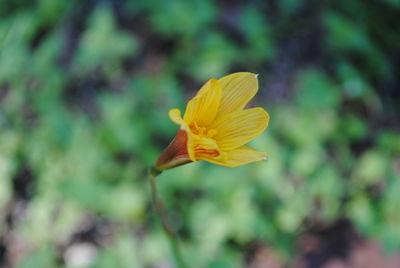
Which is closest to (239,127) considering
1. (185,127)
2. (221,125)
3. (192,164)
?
(221,125)

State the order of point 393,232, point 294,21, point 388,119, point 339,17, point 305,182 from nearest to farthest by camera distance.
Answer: point 393,232
point 305,182
point 339,17
point 388,119
point 294,21

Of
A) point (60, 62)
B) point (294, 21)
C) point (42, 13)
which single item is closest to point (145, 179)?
point (60, 62)

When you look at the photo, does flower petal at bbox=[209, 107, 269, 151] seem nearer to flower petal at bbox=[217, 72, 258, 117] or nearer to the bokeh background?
flower petal at bbox=[217, 72, 258, 117]

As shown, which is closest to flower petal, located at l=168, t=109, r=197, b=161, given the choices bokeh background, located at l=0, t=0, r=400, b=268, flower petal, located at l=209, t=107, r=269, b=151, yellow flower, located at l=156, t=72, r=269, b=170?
yellow flower, located at l=156, t=72, r=269, b=170

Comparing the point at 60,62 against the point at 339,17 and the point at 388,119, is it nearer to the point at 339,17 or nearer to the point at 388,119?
the point at 339,17

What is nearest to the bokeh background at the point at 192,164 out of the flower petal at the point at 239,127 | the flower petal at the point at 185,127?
the flower petal at the point at 239,127

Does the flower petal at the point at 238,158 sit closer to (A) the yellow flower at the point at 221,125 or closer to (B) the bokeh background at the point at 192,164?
(A) the yellow flower at the point at 221,125

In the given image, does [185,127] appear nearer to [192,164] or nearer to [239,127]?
[239,127]
